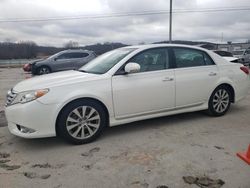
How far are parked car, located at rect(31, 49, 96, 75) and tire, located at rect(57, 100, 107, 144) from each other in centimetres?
1240

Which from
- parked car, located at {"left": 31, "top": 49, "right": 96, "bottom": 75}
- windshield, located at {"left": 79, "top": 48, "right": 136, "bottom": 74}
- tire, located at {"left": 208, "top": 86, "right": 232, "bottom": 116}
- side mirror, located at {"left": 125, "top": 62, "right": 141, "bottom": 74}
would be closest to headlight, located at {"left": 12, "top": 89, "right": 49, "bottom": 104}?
windshield, located at {"left": 79, "top": 48, "right": 136, "bottom": 74}

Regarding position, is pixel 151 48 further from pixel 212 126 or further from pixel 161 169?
pixel 161 169

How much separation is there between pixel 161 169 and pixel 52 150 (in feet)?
5.55

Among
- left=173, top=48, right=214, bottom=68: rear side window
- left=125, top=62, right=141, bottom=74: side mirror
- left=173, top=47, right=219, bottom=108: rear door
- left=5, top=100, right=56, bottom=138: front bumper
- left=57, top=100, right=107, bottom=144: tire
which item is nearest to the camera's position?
left=5, top=100, right=56, bottom=138: front bumper

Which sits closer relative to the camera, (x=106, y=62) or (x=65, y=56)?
(x=106, y=62)

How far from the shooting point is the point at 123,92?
4.71 metres

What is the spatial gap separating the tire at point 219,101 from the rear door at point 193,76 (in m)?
0.18

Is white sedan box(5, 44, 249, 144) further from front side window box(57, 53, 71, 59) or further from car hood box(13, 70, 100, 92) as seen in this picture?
front side window box(57, 53, 71, 59)

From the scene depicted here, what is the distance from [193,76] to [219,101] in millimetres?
871

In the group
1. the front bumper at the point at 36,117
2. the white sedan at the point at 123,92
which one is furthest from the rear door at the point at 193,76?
the front bumper at the point at 36,117

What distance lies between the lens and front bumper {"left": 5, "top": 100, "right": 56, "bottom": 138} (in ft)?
13.7

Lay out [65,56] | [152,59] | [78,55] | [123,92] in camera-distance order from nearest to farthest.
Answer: [123,92], [152,59], [65,56], [78,55]

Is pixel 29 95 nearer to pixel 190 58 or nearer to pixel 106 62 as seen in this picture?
pixel 106 62

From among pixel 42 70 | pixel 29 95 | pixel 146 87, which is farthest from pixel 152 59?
pixel 42 70
